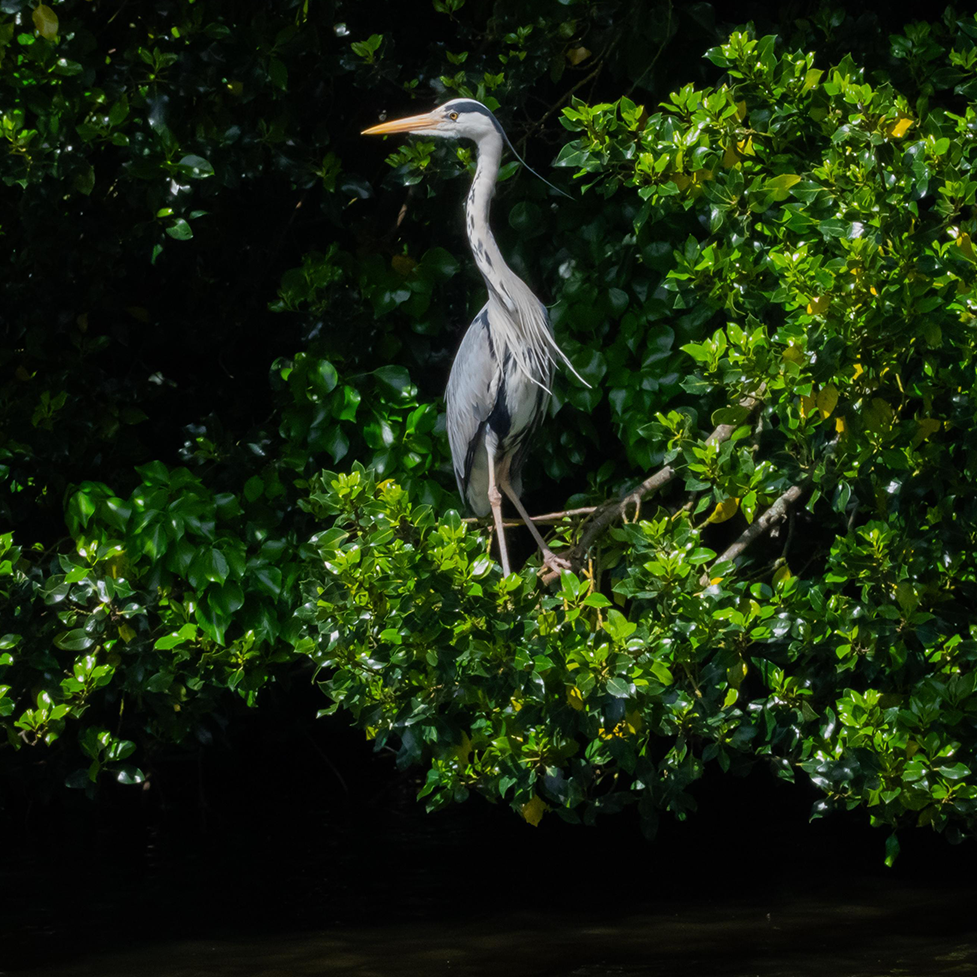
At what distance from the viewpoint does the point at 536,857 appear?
526cm

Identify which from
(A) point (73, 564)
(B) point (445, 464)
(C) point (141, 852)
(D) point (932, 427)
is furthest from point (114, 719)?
(D) point (932, 427)

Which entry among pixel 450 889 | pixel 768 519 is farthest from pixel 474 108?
pixel 450 889

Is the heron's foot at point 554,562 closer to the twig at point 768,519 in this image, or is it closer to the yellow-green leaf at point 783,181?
the twig at point 768,519

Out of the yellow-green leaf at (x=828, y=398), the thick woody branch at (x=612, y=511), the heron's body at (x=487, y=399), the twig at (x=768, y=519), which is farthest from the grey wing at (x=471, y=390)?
the yellow-green leaf at (x=828, y=398)

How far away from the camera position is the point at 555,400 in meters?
4.36

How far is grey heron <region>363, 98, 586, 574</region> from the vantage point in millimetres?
4016

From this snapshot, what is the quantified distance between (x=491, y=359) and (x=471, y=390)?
123mm

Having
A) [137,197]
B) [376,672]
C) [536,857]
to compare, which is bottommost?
[536,857]

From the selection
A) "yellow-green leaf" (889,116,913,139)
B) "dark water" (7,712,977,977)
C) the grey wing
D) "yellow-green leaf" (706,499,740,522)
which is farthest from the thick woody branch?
"dark water" (7,712,977,977)

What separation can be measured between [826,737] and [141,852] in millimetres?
3260

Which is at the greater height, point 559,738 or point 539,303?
point 539,303

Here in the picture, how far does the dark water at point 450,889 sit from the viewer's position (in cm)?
410

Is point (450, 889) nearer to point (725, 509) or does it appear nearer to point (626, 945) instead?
point (626, 945)

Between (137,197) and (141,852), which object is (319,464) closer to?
(137,197)
